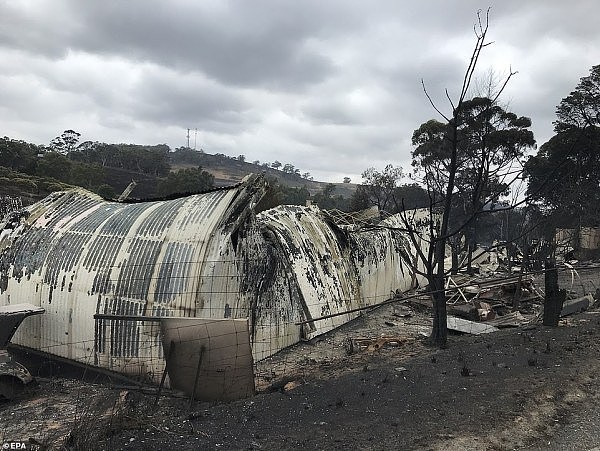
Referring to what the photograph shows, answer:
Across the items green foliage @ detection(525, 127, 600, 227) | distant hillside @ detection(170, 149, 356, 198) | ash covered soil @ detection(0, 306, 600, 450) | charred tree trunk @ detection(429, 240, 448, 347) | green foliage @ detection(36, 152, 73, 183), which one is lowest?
ash covered soil @ detection(0, 306, 600, 450)

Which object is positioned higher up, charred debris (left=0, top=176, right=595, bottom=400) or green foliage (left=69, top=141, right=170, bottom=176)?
green foliage (left=69, top=141, right=170, bottom=176)

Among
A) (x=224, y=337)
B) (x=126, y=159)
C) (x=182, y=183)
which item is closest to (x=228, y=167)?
(x=126, y=159)

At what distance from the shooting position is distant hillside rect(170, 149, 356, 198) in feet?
319

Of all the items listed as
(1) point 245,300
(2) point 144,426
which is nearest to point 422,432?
(2) point 144,426

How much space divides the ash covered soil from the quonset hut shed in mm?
873

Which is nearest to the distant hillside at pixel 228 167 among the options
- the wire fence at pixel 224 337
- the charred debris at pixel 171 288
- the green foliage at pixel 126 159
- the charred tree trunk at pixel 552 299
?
the green foliage at pixel 126 159

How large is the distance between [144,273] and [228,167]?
336 ft

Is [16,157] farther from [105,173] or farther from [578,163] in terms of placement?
[578,163]

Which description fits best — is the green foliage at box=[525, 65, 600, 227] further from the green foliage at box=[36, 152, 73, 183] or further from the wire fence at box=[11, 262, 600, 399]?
the green foliage at box=[36, 152, 73, 183]

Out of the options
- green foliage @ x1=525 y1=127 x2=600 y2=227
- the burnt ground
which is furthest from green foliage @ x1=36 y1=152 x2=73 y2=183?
the burnt ground

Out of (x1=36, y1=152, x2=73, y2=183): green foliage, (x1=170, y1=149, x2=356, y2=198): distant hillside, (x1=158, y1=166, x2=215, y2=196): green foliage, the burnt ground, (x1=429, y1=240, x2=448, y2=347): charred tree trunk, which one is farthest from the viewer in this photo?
(x1=170, y1=149, x2=356, y2=198): distant hillside

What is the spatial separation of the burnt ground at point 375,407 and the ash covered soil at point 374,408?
14 millimetres

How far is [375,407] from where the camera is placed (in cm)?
550

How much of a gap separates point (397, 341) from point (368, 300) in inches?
181
